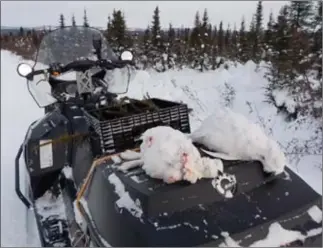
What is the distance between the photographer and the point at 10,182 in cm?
439

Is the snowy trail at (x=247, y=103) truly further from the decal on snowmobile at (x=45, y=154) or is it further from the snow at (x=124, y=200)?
the snow at (x=124, y=200)

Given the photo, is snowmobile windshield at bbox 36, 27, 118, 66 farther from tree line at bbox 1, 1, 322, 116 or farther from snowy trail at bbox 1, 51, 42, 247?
snowy trail at bbox 1, 51, 42, 247

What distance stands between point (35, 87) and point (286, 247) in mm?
2367

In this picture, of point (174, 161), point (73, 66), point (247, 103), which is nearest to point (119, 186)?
point (174, 161)

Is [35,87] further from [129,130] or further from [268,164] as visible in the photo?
[268,164]

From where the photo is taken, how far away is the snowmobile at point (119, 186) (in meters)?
1.51

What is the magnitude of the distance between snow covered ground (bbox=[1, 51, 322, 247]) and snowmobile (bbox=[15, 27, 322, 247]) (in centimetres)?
86

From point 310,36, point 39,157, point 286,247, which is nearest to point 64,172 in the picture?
point 39,157

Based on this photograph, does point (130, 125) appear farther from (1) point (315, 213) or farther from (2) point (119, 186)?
(1) point (315, 213)

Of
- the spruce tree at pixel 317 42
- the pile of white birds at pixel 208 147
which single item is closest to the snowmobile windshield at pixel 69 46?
the pile of white birds at pixel 208 147

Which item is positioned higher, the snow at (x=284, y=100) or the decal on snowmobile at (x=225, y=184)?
the decal on snowmobile at (x=225, y=184)

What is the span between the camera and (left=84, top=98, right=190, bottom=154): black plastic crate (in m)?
2.16

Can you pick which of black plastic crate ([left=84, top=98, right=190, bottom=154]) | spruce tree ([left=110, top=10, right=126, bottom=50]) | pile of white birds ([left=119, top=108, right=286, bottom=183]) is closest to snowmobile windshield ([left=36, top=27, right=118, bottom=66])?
black plastic crate ([left=84, top=98, right=190, bottom=154])

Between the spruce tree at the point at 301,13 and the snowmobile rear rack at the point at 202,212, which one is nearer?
the snowmobile rear rack at the point at 202,212
